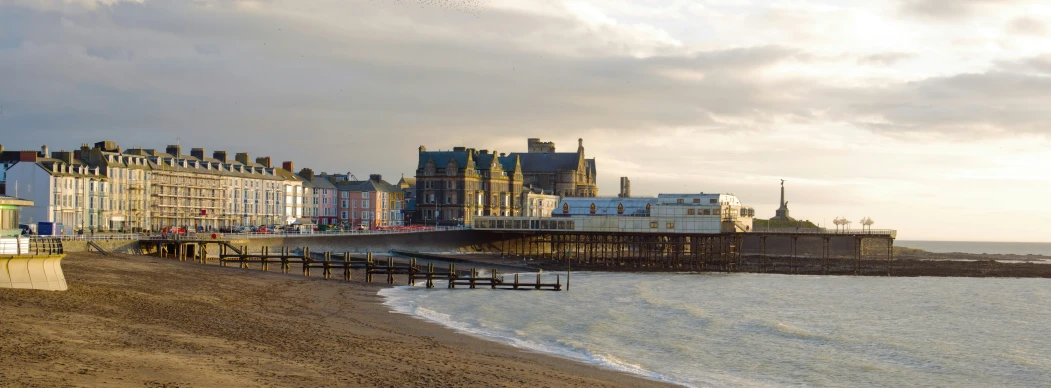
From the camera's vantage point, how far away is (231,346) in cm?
2873

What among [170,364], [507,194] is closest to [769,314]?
[170,364]

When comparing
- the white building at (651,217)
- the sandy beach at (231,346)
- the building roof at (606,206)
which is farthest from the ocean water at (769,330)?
the building roof at (606,206)

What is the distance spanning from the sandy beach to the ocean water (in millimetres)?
3804

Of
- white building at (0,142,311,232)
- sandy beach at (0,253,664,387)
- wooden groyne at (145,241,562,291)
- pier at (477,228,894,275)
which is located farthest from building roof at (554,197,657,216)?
sandy beach at (0,253,664,387)

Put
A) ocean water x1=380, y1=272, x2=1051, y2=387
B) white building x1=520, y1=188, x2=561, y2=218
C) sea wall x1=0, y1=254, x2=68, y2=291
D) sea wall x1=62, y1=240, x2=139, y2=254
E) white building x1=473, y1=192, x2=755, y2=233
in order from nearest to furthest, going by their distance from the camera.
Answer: sea wall x1=0, y1=254, x2=68, y2=291
ocean water x1=380, y1=272, x2=1051, y2=387
sea wall x1=62, y1=240, x2=139, y2=254
white building x1=473, y1=192, x2=755, y2=233
white building x1=520, y1=188, x2=561, y2=218

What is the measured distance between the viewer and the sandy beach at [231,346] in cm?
2291

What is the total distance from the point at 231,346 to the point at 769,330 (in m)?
28.6

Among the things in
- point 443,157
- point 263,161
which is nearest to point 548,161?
point 443,157

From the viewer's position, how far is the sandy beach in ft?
75.2

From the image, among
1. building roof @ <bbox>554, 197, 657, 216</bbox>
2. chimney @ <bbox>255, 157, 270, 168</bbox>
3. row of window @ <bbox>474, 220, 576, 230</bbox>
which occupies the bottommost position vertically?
row of window @ <bbox>474, 220, 576, 230</bbox>

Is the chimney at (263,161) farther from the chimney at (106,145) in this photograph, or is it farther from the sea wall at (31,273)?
the sea wall at (31,273)

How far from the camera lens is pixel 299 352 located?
95.2 ft

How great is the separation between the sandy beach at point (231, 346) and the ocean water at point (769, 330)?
3.80m

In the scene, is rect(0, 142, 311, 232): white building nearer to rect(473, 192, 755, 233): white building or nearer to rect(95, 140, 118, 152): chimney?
rect(95, 140, 118, 152): chimney
